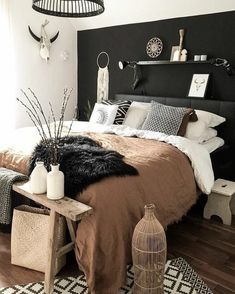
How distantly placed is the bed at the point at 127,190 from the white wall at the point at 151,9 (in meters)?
1.07

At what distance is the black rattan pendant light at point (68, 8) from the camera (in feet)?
6.30

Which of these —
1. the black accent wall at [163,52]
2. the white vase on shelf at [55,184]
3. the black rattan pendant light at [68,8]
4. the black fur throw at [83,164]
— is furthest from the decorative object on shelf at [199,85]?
the white vase on shelf at [55,184]

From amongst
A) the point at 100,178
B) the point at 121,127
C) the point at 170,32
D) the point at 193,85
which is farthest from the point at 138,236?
the point at 170,32

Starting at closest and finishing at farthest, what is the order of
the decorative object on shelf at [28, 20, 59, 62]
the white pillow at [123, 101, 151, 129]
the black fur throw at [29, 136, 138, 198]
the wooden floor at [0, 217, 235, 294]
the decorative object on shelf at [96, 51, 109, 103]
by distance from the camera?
1. the black fur throw at [29, 136, 138, 198]
2. the wooden floor at [0, 217, 235, 294]
3. the white pillow at [123, 101, 151, 129]
4. the decorative object on shelf at [28, 20, 59, 62]
5. the decorative object on shelf at [96, 51, 109, 103]

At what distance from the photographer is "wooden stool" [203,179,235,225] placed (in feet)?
9.30

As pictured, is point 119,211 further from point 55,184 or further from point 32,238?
point 32,238

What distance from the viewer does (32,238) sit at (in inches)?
83.3

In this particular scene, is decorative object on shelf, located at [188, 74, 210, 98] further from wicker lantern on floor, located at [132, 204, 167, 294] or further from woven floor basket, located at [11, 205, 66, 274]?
woven floor basket, located at [11, 205, 66, 274]

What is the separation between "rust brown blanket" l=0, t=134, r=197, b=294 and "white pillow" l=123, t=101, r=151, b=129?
120cm

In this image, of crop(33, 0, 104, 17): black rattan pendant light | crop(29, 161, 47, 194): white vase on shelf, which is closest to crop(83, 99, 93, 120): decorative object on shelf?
crop(33, 0, 104, 17): black rattan pendant light

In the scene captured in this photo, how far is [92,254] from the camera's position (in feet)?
5.82

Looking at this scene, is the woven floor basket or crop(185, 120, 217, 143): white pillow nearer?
the woven floor basket

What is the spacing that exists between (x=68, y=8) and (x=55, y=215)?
1343 mm

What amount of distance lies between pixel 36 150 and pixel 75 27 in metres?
3.14
